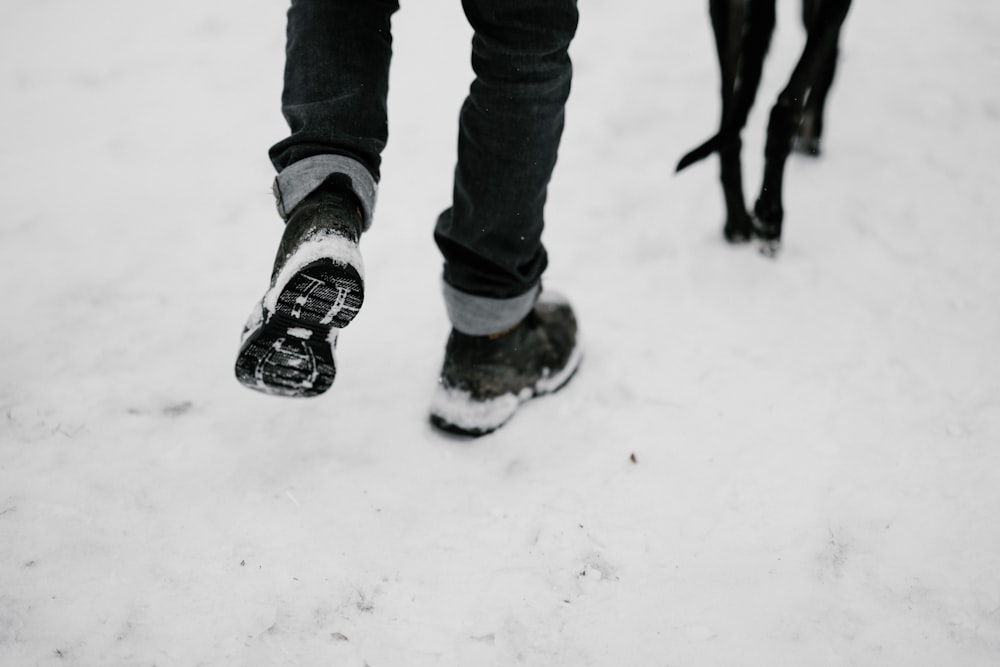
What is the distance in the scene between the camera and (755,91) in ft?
5.62

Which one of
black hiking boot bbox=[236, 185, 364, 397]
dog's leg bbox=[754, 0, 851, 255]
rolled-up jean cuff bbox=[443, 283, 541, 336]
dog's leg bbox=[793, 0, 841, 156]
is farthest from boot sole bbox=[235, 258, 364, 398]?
dog's leg bbox=[793, 0, 841, 156]

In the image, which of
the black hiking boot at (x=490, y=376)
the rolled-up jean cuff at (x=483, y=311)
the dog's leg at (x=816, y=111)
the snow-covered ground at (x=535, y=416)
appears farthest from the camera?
the dog's leg at (x=816, y=111)

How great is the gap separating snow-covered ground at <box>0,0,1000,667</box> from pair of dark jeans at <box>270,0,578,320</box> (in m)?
0.54

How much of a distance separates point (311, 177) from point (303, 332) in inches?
9.7

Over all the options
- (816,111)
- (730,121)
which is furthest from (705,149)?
(816,111)

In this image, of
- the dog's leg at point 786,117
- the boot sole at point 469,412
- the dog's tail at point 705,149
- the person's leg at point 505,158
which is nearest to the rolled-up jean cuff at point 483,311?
the person's leg at point 505,158

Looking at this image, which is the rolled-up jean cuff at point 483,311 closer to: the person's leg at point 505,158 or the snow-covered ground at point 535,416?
the person's leg at point 505,158

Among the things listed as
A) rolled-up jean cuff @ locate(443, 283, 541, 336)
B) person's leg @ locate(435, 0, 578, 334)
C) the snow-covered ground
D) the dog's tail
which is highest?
person's leg @ locate(435, 0, 578, 334)

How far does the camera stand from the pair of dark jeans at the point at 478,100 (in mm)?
1016

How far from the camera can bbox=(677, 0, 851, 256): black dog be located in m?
1.49

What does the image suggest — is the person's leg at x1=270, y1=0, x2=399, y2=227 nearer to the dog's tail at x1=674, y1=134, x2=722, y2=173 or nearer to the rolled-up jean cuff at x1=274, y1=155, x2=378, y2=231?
the rolled-up jean cuff at x1=274, y1=155, x2=378, y2=231

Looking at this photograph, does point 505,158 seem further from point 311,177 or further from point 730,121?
point 730,121

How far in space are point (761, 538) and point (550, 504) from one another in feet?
1.34

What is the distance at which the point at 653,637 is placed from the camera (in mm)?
1107
